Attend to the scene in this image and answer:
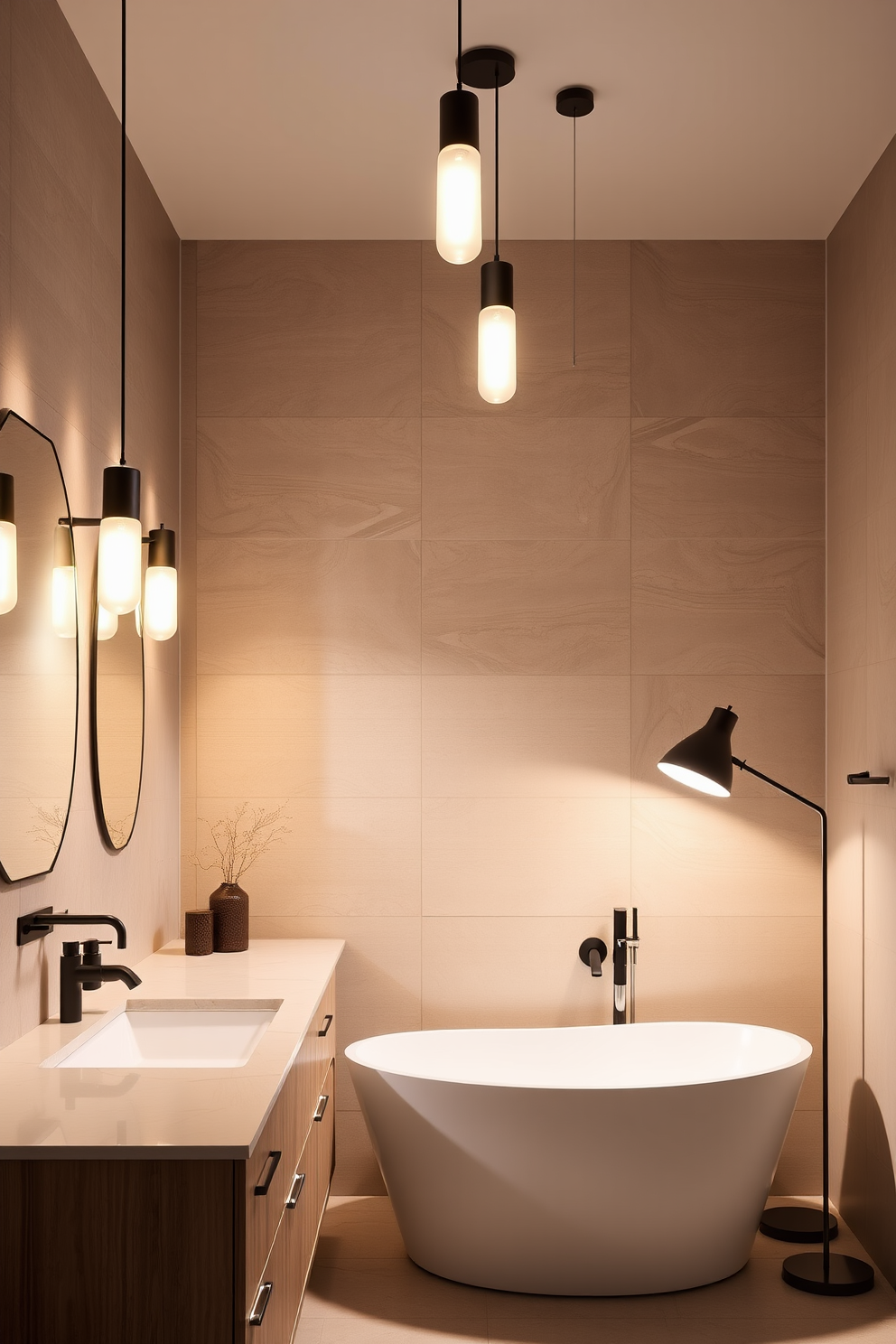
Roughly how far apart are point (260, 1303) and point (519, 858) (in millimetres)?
1971

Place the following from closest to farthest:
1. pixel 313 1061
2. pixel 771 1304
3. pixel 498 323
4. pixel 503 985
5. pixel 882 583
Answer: pixel 498 323
pixel 313 1061
pixel 771 1304
pixel 882 583
pixel 503 985

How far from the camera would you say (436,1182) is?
117 inches

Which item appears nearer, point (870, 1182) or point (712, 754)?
point (712, 754)

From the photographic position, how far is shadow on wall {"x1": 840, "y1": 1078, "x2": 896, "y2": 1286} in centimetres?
314

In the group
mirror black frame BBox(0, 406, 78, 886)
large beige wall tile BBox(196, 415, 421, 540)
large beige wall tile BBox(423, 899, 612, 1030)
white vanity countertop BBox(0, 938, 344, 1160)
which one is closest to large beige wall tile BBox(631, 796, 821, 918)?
large beige wall tile BBox(423, 899, 612, 1030)

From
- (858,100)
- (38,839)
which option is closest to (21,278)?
(38,839)

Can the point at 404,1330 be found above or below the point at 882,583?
below

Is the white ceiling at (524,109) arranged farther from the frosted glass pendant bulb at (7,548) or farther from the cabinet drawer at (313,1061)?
the cabinet drawer at (313,1061)

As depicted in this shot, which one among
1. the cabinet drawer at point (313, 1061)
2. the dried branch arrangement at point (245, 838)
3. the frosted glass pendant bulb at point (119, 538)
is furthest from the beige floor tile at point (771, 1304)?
the frosted glass pendant bulb at point (119, 538)

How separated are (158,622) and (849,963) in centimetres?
220

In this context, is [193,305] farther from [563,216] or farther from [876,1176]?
[876,1176]

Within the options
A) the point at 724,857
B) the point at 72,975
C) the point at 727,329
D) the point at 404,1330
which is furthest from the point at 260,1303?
the point at 727,329

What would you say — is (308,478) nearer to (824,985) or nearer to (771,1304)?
(824,985)

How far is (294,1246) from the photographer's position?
241 cm
